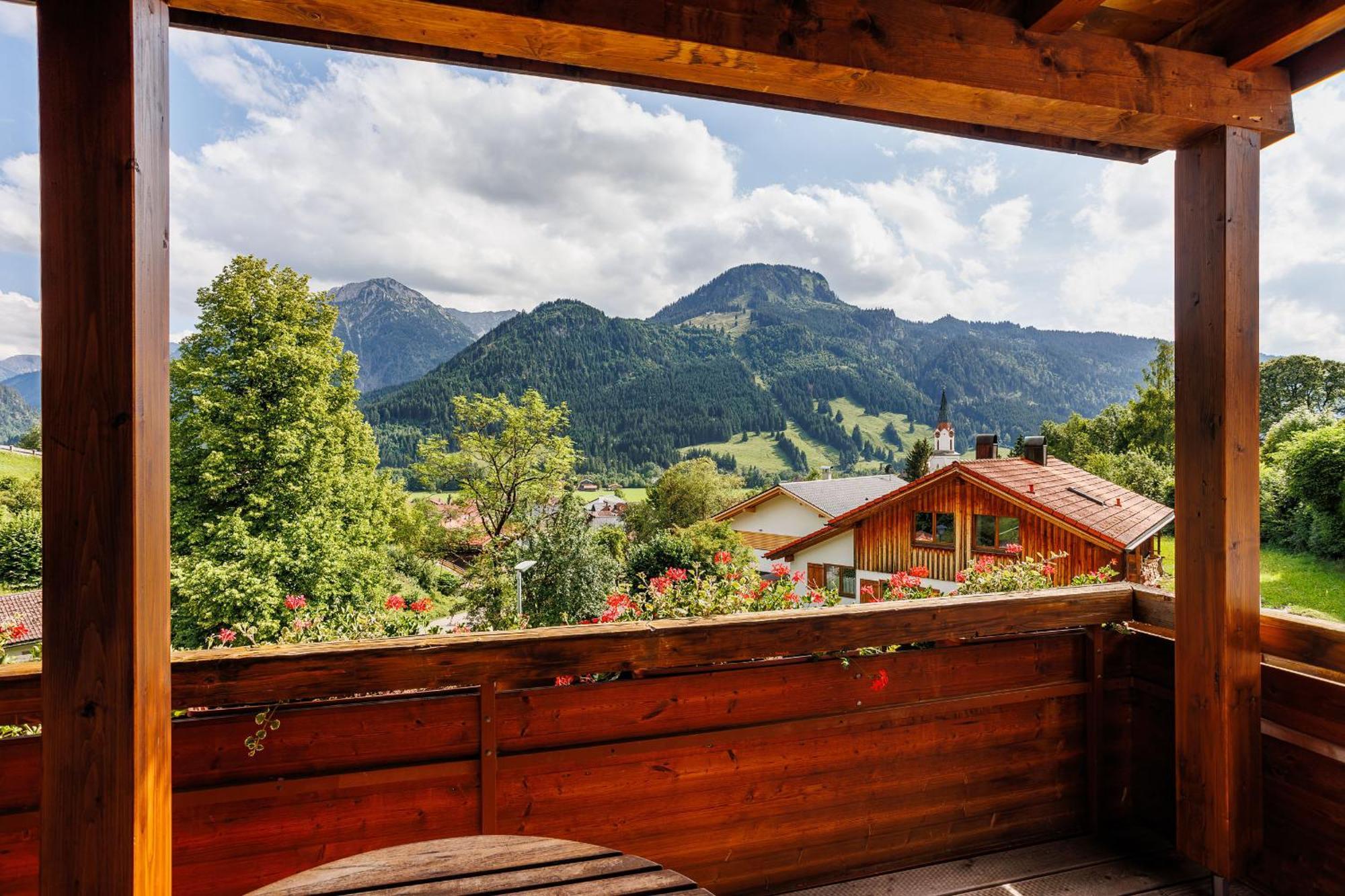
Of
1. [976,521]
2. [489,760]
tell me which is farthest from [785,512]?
[489,760]

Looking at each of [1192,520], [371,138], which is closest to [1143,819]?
[1192,520]

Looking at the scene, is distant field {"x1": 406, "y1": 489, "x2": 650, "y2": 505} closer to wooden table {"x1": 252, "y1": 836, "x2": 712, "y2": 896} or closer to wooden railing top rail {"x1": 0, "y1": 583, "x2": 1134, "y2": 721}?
wooden railing top rail {"x1": 0, "y1": 583, "x2": 1134, "y2": 721}

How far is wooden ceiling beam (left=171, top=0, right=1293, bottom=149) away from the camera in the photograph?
1.19m

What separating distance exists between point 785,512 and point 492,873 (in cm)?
728

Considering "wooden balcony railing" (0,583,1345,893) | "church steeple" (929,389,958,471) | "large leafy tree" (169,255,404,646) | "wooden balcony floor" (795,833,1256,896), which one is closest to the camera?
"wooden balcony railing" (0,583,1345,893)

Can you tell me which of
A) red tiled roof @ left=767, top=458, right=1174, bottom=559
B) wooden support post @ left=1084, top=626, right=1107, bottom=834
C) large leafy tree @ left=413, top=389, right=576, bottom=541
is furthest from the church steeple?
wooden support post @ left=1084, top=626, right=1107, bottom=834

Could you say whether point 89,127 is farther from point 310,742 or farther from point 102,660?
point 310,742

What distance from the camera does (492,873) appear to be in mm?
853

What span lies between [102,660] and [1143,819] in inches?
104

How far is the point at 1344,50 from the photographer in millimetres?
1528

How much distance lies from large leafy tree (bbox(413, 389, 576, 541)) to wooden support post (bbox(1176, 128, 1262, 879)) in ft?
27.2

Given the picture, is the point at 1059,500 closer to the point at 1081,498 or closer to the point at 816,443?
the point at 1081,498

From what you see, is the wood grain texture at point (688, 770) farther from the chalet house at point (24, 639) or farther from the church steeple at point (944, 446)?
the church steeple at point (944, 446)

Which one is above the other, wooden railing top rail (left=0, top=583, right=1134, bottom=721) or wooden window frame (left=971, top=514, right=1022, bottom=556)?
wooden railing top rail (left=0, top=583, right=1134, bottom=721)
